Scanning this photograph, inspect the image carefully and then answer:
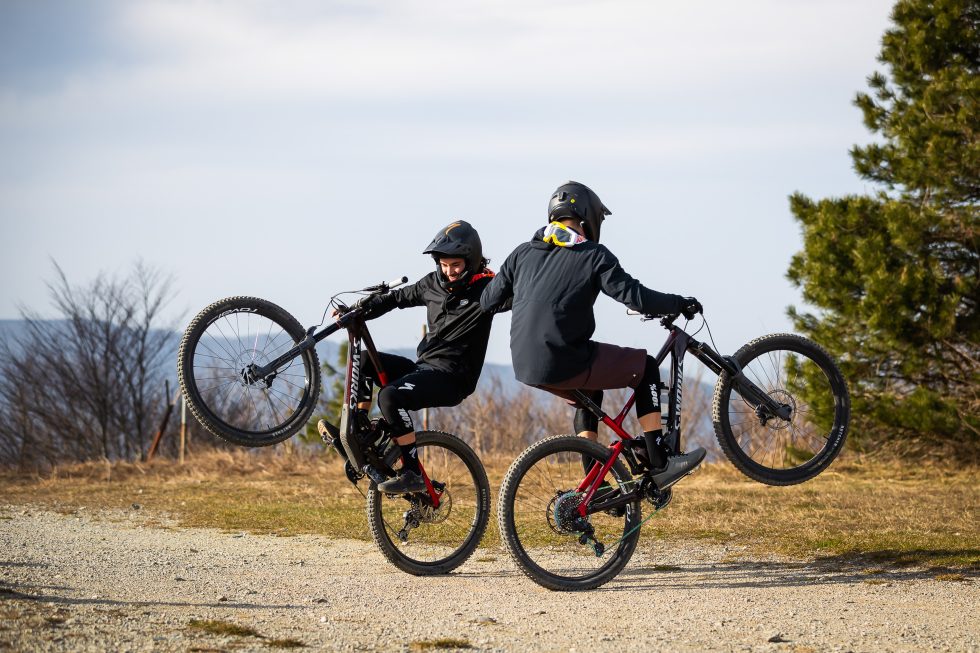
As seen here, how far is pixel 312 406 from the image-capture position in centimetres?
722

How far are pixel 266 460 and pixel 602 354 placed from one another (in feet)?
33.7

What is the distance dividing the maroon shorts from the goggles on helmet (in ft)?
2.05

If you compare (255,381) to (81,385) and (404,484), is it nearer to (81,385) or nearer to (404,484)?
(404,484)

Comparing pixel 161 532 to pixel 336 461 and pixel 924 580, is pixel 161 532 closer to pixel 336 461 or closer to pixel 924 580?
pixel 924 580

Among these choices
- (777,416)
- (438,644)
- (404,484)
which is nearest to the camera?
(438,644)

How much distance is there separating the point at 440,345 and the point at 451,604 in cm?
181

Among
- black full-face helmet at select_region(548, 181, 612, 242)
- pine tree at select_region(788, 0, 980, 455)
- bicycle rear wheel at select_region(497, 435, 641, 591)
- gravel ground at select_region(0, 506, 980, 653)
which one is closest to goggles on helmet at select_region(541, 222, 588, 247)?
black full-face helmet at select_region(548, 181, 612, 242)

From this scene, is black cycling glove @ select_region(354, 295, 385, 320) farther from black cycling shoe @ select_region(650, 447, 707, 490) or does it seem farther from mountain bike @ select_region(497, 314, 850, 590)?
black cycling shoe @ select_region(650, 447, 707, 490)

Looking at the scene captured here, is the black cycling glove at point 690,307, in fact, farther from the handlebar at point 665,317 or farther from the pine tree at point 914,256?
the pine tree at point 914,256

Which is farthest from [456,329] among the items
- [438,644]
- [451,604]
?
[438,644]

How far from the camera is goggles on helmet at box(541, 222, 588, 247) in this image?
6.50m

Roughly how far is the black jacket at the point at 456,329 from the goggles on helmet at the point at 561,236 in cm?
71

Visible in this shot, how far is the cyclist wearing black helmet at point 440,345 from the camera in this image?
272 inches

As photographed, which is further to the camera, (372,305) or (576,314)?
(372,305)
